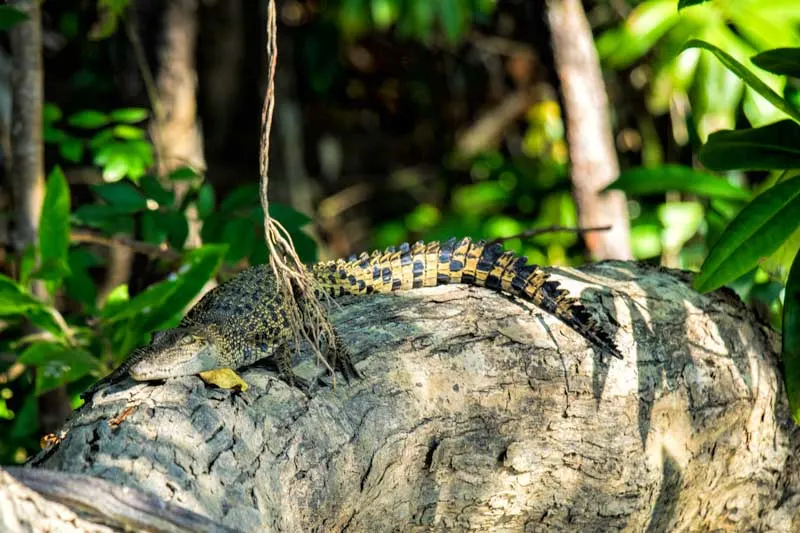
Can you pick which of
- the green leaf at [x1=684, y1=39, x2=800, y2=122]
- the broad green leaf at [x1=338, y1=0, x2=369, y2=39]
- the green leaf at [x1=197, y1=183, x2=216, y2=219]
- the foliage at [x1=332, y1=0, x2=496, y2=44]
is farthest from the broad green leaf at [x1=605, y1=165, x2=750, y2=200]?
the broad green leaf at [x1=338, y1=0, x2=369, y2=39]

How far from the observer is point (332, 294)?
116 inches

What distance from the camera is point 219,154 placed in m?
7.89

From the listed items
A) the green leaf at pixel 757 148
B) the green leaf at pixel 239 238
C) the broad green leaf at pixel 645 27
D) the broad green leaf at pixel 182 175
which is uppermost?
the broad green leaf at pixel 645 27

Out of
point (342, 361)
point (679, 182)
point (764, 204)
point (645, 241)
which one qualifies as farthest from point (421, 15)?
point (342, 361)

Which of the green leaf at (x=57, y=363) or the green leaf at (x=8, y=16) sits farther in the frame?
the green leaf at (x=8, y=16)

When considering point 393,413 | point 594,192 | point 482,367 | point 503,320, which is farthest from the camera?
point 594,192

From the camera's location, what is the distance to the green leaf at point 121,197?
3670mm

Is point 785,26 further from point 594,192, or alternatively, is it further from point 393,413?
point 393,413

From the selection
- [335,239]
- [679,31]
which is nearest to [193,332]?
[679,31]

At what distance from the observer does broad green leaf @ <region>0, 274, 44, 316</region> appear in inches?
121

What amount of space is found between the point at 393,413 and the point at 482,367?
29 cm

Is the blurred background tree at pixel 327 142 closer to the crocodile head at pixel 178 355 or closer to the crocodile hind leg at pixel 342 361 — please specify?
the crocodile head at pixel 178 355

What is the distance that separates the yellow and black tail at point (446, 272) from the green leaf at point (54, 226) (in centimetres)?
88

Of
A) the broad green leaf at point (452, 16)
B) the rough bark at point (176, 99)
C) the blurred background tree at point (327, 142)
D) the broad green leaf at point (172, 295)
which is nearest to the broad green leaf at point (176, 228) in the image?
the blurred background tree at point (327, 142)
